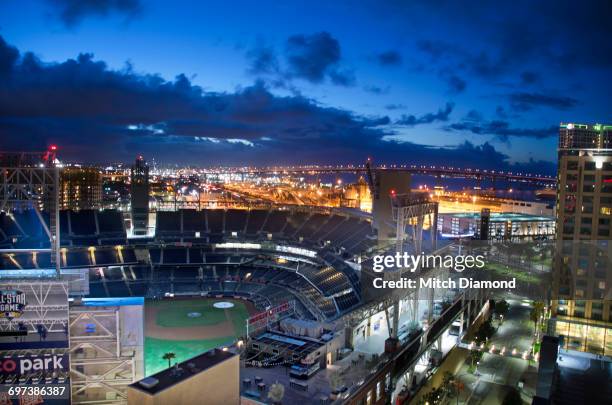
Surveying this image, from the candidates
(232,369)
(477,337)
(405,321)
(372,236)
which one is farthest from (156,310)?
(232,369)

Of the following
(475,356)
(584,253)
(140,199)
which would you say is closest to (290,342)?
(475,356)

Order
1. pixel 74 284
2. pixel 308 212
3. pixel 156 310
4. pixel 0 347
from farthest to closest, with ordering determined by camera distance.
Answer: pixel 308 212, pixel 156 310, pixel 74 284, pixel 0 347

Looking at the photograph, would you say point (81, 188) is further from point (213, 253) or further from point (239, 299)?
point (239, 299)

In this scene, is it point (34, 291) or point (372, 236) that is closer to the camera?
point (34, 291)

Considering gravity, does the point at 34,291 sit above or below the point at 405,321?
Answer: above

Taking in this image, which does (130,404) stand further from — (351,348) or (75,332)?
(351,348)

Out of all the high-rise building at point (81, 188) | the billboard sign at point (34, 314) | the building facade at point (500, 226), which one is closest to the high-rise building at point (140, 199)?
the billboard sign at point (34, 314)

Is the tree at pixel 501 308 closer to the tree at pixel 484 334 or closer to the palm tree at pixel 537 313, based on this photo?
the palm tree at pixel 537 313
